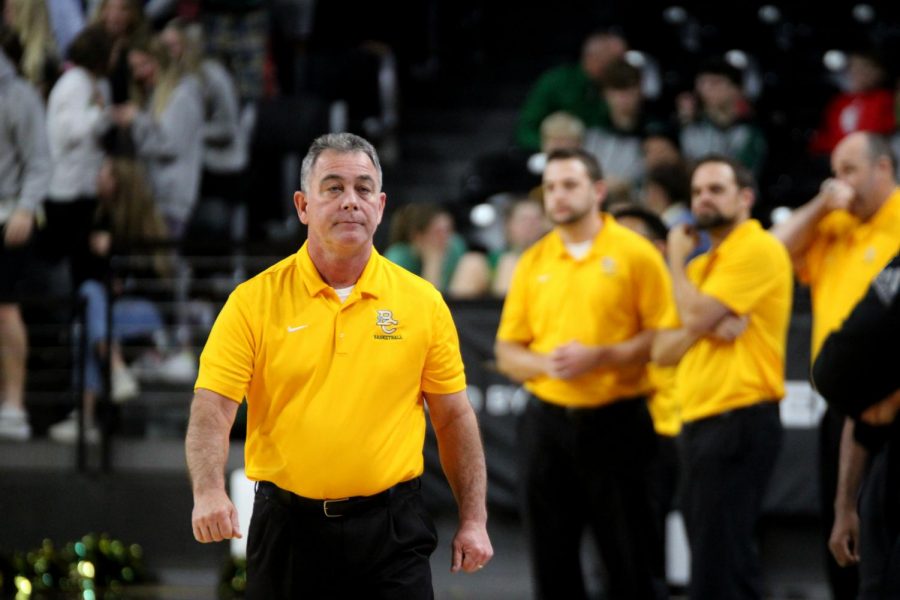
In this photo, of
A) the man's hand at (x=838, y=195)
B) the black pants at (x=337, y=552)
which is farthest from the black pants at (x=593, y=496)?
the black pants at (x=337, y=552)

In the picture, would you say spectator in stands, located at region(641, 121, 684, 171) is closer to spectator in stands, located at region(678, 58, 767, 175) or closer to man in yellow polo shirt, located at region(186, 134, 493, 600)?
spectator in stands, located at region(678, 58, 767, 175)

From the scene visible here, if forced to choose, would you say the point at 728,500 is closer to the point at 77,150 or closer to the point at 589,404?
the point at 589,404

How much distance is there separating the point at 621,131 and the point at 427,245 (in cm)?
220

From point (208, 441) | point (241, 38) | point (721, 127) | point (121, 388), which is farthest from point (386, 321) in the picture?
point (241, 38)

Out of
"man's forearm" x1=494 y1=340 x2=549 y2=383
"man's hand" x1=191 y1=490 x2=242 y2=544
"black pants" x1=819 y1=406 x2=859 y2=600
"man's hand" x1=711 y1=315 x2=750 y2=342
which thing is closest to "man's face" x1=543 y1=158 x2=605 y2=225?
"man's forearm" x1=494 y1=340 x2=549 y2=383

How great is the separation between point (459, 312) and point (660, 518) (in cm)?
248

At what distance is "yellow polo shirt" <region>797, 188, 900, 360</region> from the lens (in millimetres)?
6766

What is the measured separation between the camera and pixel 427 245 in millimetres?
9977

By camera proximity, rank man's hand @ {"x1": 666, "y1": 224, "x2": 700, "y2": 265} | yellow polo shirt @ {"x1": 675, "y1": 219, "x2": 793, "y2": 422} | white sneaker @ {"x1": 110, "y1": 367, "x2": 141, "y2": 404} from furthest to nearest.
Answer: white sneaker @ {"x1": 110, "y1": 367, "x2": 141, "y2": 404} < man's hand @ {"x1": 666, "y1": 224, "x2": 700, "y2": 265} < yellow polo shirt @ {"x1": 675, "y1": 219, "x2": 793, "y2": 422}

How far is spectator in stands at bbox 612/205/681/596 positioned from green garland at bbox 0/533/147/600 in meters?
3.40

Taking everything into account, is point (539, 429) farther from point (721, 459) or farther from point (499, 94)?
point (499, 94)

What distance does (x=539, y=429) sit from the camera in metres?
7.02

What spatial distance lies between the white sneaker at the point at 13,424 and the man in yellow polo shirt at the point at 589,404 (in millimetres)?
3840

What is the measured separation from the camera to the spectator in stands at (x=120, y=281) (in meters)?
9.75
